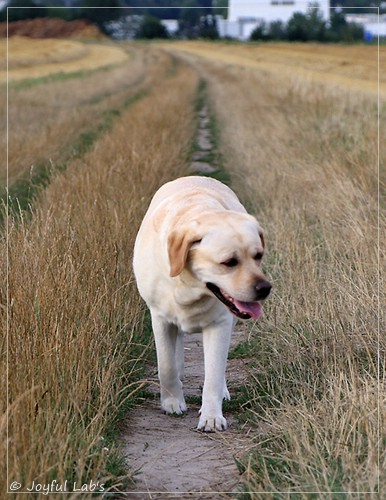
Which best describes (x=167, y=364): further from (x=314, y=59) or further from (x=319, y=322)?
(x=314, y=59)

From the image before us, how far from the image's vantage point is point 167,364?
494cm

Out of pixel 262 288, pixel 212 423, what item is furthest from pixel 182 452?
pixel 262 288

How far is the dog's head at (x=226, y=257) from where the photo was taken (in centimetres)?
418

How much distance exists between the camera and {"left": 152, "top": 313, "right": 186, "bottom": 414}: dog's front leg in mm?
4930

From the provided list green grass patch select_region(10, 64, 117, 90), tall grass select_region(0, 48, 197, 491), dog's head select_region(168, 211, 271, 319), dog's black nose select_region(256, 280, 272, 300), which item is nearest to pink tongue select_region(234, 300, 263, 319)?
dog's head select_region(168, 211, 271, 319)

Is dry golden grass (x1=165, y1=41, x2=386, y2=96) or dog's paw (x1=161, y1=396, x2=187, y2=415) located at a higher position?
dog's paw (x1=161, y1=396, x2=187, y2=415)

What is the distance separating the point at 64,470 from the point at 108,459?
1.66 feet

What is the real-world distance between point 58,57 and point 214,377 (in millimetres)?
44326

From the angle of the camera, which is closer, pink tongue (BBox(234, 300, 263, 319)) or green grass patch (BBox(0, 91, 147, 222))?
pink tongue (BBox(234, 300, 263, 319))

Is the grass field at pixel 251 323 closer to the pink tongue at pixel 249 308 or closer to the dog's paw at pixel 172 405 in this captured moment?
the dog's paw at pixel 172 405

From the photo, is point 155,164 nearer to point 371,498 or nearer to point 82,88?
point 371,498

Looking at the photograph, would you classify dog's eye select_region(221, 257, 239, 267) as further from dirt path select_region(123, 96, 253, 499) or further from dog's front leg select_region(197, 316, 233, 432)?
dirt path select_region(123, 96, 253, 499)

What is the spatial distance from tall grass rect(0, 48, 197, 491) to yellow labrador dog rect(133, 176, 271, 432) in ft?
0.86

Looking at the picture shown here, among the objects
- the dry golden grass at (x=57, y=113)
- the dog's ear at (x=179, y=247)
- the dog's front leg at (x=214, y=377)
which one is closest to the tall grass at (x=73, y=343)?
the dog's front leg at (x=214, y=377)
